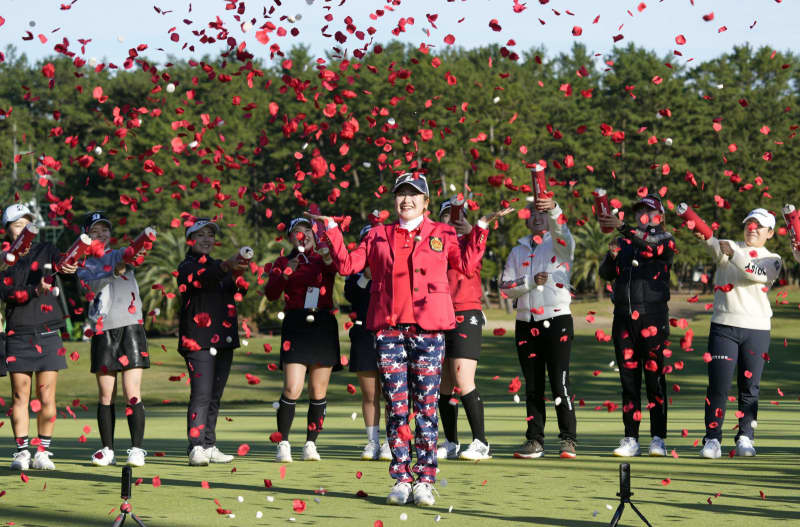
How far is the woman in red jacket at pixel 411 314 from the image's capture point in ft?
25.5

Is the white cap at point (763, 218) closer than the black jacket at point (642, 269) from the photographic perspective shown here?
No

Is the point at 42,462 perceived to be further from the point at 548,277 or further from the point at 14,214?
the point at 548,277

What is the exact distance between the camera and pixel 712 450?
10.1 m

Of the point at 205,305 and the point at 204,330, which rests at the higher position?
the point at 205,305

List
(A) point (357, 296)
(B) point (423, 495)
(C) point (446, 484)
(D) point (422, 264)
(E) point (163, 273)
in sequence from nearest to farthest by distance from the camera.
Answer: (B) point (423, 495), (D) point (422, 264), (C) point (446, 484), (A) point (357, 296), (E) point (163, 273)

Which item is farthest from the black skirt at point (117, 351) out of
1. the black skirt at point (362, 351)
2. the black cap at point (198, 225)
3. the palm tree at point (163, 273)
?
the palm tree at point (163, 273)

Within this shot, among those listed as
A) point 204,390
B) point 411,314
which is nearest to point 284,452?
point 204,390

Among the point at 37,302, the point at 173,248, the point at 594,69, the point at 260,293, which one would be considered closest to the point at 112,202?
the point at 173,248

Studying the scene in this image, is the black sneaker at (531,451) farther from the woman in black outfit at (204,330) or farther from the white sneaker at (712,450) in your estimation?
the woman in black outfit at (204,330)

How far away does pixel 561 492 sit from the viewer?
8094 mm

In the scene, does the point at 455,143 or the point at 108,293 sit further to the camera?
the point at 455,143

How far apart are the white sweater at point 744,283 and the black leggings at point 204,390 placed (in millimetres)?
4523

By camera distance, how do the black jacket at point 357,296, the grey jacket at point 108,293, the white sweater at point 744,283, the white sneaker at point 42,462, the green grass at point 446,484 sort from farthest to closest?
the black jacket at point 357,296 → the white sweater at point 744,283 → the grey jacket at point 108,293 → the white sneaker at point 42,462 → the green grass at point 446,484

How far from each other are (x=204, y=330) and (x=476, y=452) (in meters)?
2.62
